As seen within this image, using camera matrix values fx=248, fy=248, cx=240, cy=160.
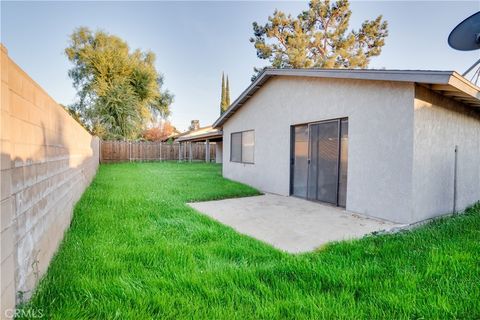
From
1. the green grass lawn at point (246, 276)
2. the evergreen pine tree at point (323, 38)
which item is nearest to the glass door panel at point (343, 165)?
the green grass lawn at point (246, 276)

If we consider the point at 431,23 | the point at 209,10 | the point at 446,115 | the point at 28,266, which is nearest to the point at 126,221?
the point at 28,266

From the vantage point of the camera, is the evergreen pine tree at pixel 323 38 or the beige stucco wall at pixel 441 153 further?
the evergreen pine tree at pixel 323 38

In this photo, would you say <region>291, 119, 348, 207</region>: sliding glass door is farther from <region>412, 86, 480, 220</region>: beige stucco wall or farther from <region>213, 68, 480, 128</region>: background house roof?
<region>412, 86, 480, 220</region>: beige stucco wall

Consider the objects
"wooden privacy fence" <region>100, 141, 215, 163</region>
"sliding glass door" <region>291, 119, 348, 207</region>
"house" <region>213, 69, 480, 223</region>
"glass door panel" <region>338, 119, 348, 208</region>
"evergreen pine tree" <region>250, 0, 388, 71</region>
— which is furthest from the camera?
"wooden privacy fence" <region>100, 141, 215, 163</region>

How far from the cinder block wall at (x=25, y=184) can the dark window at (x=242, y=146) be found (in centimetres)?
678

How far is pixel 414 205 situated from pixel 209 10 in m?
11.8

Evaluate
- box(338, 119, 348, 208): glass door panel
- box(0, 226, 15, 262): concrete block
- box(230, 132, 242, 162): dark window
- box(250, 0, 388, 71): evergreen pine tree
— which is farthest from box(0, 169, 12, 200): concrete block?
box(250, 0, 388, 71): evergreen pine tree

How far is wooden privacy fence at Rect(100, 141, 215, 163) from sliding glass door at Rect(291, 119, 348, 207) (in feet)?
57.6

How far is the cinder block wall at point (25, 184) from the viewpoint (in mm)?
1637

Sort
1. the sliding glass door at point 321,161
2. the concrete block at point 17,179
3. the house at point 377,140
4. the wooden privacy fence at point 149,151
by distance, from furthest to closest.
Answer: the wooden privacy fence at point 149,151 < the sliding glass door at point 321,161 < the house at point 377,140 < the concrete block at point 17,179

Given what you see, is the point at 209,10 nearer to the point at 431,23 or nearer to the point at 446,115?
the point at 431,23

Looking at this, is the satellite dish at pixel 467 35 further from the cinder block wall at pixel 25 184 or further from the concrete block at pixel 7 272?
the concrete block at pixel 7 272

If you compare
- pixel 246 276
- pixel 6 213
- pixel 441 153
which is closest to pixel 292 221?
pixel 246 276

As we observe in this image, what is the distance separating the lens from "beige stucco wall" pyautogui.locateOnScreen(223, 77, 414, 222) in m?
4.62
